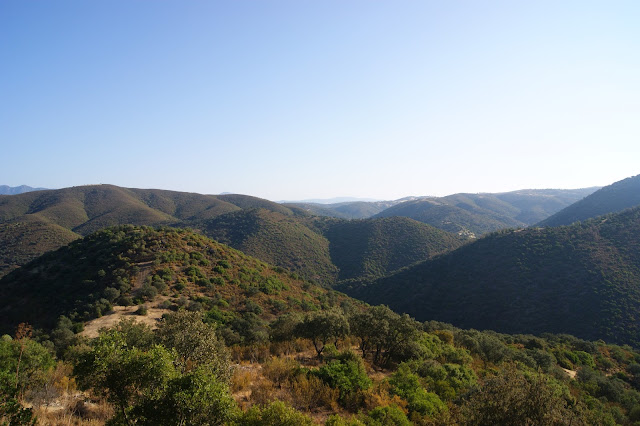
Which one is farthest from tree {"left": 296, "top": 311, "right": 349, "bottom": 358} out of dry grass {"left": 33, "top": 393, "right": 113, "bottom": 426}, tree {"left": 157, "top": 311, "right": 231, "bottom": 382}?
dry grass {"left": 33, "top": 393, "right": 113, "bottom": 426}

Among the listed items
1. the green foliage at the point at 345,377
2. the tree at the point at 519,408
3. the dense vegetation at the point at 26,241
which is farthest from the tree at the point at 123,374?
the dense vegetation at the point at 26,241

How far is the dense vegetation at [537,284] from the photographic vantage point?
52125mm

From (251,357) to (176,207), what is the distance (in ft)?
566

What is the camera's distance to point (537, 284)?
2486 inches

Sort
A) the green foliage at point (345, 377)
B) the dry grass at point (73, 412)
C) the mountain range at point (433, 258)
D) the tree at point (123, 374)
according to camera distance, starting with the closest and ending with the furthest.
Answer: the tree at point (123, 374) < the dry grass at point (73, 412) < the green foliage at point (345, 377) < the mountain range at point (433, 258)

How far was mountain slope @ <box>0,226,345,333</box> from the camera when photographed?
2955 centimetres

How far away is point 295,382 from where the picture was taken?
41.3ft

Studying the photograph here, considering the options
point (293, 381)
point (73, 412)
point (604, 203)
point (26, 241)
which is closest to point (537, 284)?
point (293, 381)

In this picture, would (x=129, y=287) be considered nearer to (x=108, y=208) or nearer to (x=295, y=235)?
(x=295, y=235)

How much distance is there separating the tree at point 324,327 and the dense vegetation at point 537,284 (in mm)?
54986

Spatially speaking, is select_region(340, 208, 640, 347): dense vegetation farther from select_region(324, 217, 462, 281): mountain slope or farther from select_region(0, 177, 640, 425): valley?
select_region(324, 217, 462, 281): mountain slope

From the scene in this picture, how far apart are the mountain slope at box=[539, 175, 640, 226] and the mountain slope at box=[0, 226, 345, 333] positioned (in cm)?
14682

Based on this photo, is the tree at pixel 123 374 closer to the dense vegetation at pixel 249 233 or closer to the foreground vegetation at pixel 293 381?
the foreground vegetation at pixel 293 381

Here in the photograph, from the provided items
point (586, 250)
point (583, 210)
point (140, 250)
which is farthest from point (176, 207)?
point (583, 210)
